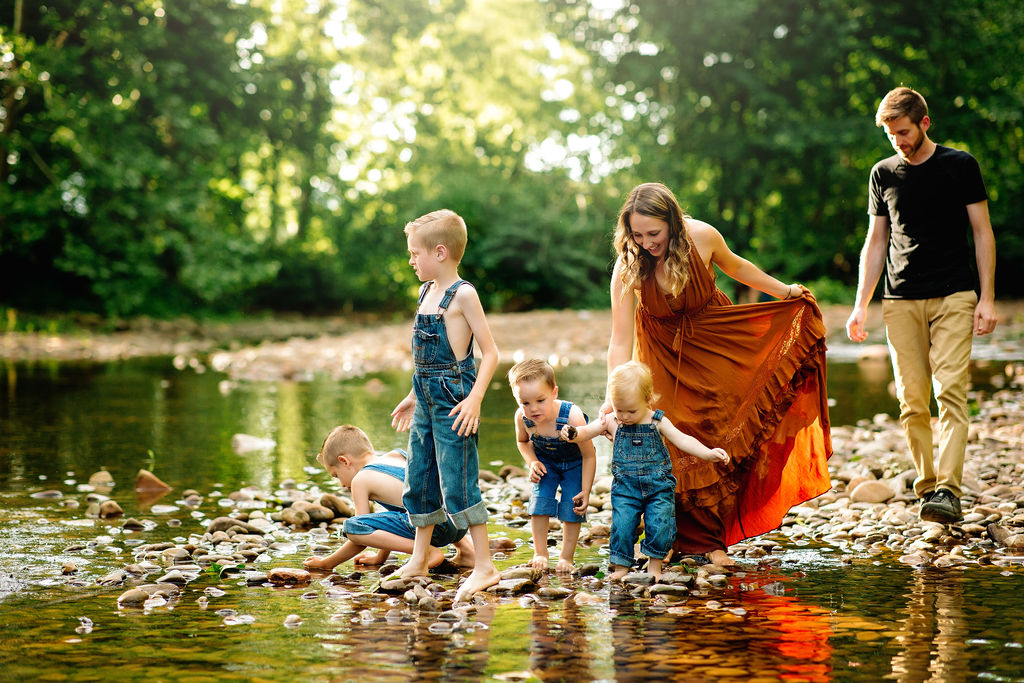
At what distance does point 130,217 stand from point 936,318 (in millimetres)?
23630

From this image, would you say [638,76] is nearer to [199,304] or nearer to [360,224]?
[360,224]

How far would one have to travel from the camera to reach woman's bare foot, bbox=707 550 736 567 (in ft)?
16.0

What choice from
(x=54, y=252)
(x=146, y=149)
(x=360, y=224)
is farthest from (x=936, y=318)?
(x=360, y=224)

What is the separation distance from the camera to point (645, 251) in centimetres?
504

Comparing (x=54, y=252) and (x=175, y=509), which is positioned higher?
(x=54, y=252)

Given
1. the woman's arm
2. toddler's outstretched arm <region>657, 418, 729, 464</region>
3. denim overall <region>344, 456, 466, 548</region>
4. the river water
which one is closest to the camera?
the river water

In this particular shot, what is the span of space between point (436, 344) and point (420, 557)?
3.17ft

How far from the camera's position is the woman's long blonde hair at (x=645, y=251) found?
4.93 metres

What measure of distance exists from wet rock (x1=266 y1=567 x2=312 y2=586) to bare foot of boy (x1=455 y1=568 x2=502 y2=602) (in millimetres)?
727

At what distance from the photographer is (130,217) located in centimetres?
2598

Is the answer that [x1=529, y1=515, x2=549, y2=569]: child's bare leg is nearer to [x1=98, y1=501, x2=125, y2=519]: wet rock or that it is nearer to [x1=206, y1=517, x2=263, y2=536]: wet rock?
[x1=206, y1=517, x2=263, y2=536]: wet rock

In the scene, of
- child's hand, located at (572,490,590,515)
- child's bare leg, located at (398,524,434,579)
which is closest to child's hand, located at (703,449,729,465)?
child's hand, located at (572,490,590,515)

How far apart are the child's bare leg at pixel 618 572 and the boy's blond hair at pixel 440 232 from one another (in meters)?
1.54

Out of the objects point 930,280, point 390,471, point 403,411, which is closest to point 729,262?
point 930,280
